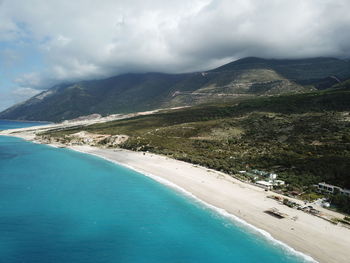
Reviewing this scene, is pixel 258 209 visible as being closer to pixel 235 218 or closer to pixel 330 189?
pixel 235 218

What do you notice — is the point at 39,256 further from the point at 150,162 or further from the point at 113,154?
the point at 113,154

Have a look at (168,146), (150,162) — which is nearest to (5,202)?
(150,162)

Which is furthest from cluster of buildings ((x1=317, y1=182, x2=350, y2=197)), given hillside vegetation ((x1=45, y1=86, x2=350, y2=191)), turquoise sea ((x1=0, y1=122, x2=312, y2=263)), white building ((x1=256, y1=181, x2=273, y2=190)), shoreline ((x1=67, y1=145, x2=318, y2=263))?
turquoise sea ((x1=0, y1=122, x2=312, y2=263))

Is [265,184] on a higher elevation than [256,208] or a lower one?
higher

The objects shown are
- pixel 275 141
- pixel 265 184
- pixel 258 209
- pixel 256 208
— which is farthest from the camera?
pixel 275 141

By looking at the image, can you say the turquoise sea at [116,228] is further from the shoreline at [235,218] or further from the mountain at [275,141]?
the mountain at [275,141]

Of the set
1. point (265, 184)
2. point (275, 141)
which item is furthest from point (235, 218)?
point (275, 141)

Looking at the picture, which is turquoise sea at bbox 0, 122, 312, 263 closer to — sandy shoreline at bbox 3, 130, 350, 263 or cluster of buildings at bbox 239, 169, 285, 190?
sandy shoreline at bbox 3, 130, 350, 263
